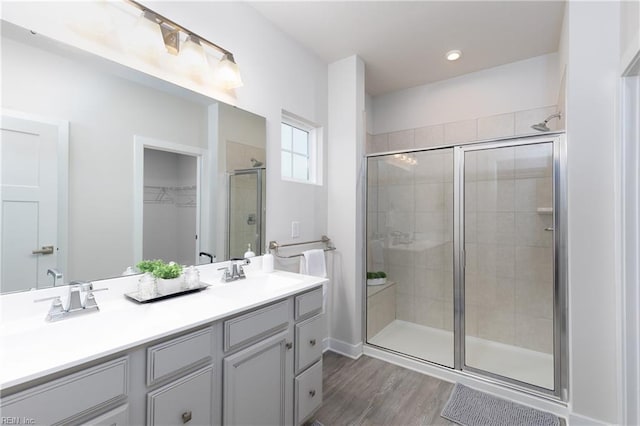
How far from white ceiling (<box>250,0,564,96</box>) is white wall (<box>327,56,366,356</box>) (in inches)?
9.4

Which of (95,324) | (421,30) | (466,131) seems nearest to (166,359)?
(95,324)

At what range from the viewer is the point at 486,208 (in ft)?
7.72

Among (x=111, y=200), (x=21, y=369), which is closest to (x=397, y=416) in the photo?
(x=21, y=369)

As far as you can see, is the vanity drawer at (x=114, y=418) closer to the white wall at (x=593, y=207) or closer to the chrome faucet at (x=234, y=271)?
the chrome faucet at (x=234, y=271)

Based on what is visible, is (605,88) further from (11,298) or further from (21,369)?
(11,298)

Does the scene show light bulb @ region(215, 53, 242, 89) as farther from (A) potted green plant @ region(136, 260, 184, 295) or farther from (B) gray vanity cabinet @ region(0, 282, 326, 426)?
(B) gray vanity cabinet @ region(0, 282, 326, 426)

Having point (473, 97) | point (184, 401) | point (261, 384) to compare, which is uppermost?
point (473, 97)

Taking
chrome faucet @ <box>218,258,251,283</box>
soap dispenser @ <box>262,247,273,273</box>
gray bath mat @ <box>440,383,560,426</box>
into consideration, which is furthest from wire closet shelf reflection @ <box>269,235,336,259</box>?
gray bath mat @ <box>440,383,560,426</box>

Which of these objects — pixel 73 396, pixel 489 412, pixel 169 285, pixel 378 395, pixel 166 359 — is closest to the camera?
pixel 73 396

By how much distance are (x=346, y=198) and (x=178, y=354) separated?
1867 mm

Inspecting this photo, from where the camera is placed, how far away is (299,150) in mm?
2570

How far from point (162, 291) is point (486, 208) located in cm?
231

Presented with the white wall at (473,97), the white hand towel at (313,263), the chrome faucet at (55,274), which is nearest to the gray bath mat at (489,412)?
the white hand towel at (313,263)

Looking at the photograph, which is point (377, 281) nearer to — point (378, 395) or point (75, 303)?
point (378, 395)
